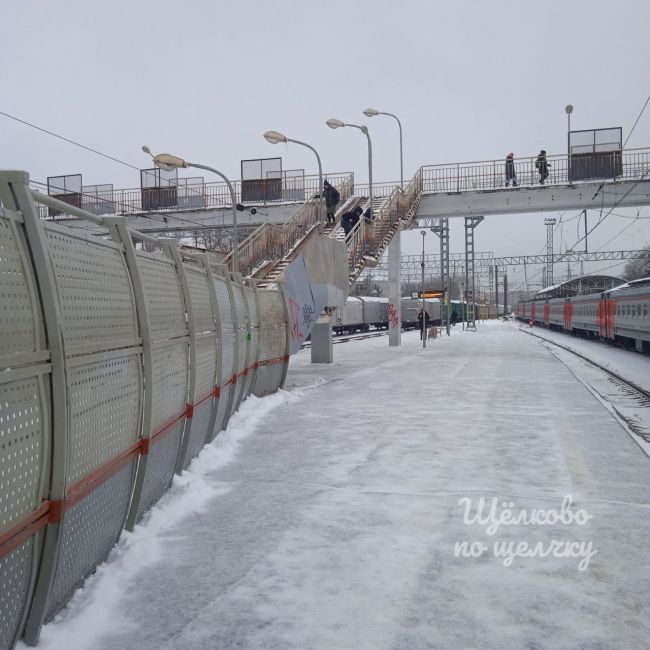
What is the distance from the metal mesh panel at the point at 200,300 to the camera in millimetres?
7281

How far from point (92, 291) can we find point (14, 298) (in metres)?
1.02

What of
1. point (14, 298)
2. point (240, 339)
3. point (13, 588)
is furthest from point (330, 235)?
point (13, 588)

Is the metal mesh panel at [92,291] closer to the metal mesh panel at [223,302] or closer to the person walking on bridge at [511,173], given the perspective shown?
the metal mesh panel at [223,302]

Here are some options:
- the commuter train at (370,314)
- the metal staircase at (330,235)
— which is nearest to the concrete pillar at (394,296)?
the metal staircase at (330,235)

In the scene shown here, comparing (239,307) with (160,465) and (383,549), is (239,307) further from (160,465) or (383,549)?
(383,549)

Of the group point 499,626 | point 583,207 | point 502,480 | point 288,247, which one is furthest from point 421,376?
point 583,207

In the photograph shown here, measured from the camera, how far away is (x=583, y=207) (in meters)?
30.3

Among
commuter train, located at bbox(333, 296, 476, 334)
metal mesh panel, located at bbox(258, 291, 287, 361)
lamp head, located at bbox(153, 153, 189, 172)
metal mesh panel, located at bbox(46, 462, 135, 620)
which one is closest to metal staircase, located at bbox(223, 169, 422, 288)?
lamp head, located at bbox(153, 153, 189, 172)

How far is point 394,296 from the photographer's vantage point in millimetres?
34500

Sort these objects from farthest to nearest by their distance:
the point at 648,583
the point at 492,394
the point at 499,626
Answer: the point at 492,394
the point at 648,583
the point at 499,626

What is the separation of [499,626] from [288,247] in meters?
21.8

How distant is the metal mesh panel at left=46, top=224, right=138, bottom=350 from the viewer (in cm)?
356

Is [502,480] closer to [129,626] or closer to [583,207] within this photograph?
[129,626]

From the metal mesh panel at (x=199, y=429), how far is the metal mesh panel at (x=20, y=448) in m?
3.74
